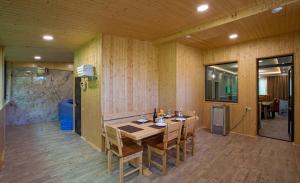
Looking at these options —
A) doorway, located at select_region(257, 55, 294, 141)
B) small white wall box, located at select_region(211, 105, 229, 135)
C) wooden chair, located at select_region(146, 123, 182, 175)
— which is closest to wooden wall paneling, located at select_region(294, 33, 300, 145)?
doorway, located at select_region(257, 55, 294, 141)

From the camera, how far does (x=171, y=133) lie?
2812 mm

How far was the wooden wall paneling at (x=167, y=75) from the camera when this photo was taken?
4.64 m

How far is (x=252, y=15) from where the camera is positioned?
9.54ft

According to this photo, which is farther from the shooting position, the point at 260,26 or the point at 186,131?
the point at 260,26

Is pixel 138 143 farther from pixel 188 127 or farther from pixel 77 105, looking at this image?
pixel 77 105

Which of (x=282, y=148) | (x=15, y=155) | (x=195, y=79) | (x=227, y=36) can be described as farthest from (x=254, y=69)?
(x=15, y=155)

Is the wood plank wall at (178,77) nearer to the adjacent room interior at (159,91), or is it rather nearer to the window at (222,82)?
the adjacent room interior at (159,91)

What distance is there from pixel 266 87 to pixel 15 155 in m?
11.2

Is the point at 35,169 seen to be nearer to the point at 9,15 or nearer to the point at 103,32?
the point at 9,15

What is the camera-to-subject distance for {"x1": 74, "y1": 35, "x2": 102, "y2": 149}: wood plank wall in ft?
12.7

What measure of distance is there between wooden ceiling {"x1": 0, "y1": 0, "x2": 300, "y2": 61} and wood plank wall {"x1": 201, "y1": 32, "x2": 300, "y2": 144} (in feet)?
1.15

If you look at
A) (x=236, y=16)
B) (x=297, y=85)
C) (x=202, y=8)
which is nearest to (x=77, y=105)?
(x=202, y=8)

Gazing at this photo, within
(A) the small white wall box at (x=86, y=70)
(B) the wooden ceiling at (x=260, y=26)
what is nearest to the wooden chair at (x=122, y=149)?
(A) the small white wall box at (x=86, y=70)

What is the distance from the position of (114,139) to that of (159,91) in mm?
2733
